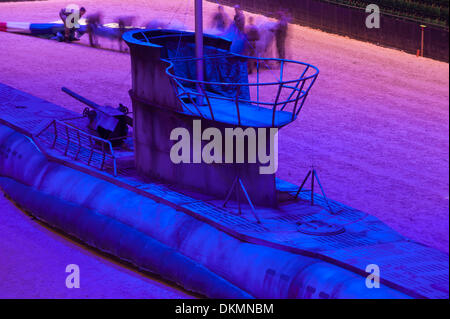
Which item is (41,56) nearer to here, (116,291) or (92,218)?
(92,218)

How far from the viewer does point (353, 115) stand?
22.7 meters

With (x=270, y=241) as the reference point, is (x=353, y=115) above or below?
below

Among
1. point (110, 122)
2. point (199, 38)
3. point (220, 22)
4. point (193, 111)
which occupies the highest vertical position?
point (199, 38)

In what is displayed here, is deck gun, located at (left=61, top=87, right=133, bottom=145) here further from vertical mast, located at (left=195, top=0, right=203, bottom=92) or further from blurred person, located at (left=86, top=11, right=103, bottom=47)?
blurred person, located at (left=86, top=11, right=103, bottom=47)

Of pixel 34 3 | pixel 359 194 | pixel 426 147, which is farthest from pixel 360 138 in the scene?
pixel 34 3

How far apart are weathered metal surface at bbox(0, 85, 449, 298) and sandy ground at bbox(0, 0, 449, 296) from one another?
145cm

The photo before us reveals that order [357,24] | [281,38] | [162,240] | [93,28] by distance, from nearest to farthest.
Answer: [162,240] < [281,38] < [357,24] < [93,28]

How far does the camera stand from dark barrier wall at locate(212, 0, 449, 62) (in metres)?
27.0

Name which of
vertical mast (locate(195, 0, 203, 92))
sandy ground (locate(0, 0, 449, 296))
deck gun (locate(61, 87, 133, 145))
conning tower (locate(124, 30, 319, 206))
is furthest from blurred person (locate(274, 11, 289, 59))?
vertical mast (locate(195, 0, 203, 92))

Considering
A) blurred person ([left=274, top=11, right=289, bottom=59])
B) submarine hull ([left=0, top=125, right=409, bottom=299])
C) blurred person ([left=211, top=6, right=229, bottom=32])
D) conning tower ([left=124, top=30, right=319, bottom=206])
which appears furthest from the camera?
blurred person ([left=211, top=6, right=229, bottom=32])

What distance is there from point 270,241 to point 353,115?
1195 cm

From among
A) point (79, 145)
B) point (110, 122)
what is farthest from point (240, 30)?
point (79, 145)

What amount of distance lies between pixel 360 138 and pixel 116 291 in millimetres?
10019

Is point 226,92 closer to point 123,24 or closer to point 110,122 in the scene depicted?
point 110,122
